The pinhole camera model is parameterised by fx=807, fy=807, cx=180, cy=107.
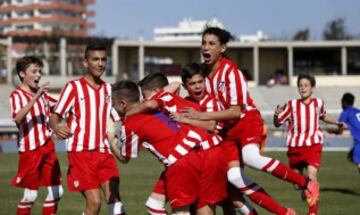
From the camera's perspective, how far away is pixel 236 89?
29.7ft

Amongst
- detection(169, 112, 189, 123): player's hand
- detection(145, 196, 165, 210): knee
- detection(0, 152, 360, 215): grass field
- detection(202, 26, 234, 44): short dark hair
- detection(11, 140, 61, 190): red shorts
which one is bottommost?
detection(0, 152, 360, 215): grass field

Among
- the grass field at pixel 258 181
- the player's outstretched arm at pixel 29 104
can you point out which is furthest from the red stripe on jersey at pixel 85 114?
the grass field at pixel 258 181

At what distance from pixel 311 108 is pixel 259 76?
2108 inches

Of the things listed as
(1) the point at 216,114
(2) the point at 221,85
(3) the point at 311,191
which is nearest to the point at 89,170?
(1) the point at 216,114

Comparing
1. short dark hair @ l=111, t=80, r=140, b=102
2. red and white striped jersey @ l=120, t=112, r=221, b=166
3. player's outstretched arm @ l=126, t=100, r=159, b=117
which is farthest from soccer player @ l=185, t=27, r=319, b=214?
short dark hair @ l=111, t=80, r=140, b=102

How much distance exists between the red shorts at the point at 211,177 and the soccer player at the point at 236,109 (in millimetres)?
488

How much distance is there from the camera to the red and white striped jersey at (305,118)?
44.3 ft

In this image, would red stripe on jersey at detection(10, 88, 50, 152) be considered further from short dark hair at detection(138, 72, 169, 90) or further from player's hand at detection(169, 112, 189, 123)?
player's hand at detection(169, 112, 189, 123)

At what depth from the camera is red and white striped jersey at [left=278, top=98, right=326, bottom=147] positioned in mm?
13492

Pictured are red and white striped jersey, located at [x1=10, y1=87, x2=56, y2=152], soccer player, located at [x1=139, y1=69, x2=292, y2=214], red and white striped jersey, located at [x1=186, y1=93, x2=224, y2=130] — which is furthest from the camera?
red and white striped jersey, located at [x1=10, y1=87, x2=56, y2=152]

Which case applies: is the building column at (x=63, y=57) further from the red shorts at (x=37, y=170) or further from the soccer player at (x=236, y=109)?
the soccer player at (x=236, y=109)

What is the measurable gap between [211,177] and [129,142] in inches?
36.4

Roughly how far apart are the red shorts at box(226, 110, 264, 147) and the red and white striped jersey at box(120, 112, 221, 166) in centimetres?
106

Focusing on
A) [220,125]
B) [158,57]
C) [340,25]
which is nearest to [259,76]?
[158,57]
